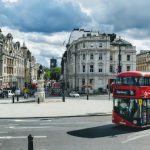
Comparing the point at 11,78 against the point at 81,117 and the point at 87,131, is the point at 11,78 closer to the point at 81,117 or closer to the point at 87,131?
the point at 81,117

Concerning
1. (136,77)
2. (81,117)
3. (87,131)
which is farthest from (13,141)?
(81,117)

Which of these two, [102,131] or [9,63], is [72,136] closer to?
[102,131]

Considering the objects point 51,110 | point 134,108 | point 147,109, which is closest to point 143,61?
point 51,110

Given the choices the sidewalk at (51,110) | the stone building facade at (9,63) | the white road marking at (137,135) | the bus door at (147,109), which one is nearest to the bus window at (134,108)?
the bus door at (147,109)

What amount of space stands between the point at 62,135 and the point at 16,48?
93.4 meters

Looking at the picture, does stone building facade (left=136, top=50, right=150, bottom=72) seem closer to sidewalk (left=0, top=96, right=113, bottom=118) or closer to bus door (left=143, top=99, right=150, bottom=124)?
sidewalk (left=0, top=96, right=113, bottom=118)

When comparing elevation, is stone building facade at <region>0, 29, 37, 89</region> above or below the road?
above

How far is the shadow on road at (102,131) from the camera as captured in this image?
20.5m

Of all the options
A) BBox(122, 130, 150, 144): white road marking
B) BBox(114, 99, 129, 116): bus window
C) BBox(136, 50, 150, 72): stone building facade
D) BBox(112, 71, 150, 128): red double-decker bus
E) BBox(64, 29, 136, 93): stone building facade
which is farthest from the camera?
BBox(136, 50, 150, 72): stone building facade

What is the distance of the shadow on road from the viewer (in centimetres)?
2049

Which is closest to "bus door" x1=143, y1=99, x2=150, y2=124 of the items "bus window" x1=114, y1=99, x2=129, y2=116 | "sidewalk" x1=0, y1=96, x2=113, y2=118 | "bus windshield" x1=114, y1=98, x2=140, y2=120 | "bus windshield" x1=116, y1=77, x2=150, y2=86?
"bus windshield" x1=114, y1=98, x2=140, y2=120

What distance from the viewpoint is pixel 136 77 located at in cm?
2191

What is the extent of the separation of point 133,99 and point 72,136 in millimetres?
4273

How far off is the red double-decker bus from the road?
2.17 feet
